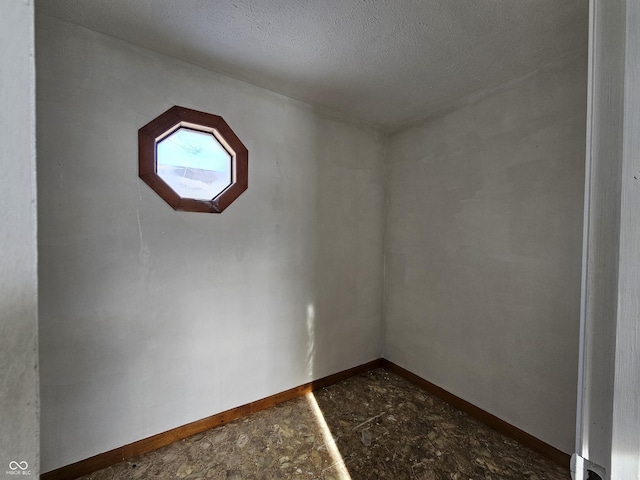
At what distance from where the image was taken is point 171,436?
5.69 feet

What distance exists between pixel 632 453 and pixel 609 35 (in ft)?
2.09

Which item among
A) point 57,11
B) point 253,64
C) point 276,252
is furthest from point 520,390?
point 57,11

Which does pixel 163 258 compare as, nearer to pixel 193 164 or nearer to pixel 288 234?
pixel 193 164

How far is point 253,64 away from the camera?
176 centimetres

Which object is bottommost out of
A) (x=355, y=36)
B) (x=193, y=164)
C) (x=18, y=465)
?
(x=18, y=465)

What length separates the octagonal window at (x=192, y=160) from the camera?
165 centimetres

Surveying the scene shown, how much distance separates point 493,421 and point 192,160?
9.16 feet

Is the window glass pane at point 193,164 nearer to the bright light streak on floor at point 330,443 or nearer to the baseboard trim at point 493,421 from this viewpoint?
the bright light streak on floor at point 330,443

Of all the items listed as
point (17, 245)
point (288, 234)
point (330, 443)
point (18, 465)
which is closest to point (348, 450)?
point (330, 443)

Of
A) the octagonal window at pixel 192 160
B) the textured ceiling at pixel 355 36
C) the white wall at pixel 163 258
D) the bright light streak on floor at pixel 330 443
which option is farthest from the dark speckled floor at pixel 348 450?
the textured ceiling at pixel 355 36

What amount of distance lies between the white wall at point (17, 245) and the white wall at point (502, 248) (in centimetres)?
219

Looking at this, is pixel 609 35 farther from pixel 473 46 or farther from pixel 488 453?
pixel 488 453

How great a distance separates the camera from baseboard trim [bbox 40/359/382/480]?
4.82 ft

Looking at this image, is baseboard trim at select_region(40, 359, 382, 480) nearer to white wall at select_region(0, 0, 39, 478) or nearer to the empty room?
the empty room
